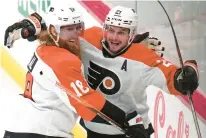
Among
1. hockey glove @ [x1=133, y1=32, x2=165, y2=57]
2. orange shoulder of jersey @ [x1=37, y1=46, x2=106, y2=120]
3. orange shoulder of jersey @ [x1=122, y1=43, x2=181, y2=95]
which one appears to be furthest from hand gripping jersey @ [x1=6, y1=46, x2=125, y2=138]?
hockey glove @ [x1=133, y1=32, x2=165, y2=57]

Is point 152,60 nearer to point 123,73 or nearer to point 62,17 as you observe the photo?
point 123,73

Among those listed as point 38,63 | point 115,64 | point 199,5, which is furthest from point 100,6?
point 38,63

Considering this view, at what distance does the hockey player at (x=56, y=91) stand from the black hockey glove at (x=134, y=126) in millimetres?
13

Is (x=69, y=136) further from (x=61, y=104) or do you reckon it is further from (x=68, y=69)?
(x=68, y=69)

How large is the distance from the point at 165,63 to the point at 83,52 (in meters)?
0.31

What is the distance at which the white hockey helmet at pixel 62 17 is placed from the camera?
1.80m

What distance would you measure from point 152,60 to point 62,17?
1.17 ft

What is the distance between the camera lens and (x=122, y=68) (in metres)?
1.92

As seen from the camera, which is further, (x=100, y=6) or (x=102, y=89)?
(x=100, y=6)

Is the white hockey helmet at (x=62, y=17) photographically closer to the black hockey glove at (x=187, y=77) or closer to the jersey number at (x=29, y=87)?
the jersey number at (x=29, y=87)

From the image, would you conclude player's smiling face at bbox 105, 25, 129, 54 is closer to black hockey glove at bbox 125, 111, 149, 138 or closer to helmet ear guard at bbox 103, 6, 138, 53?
helmet ear guard at bbox 103, 6, 138, 53

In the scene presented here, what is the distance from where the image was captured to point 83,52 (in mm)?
1967

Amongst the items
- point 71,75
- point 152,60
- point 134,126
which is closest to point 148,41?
point 152,60

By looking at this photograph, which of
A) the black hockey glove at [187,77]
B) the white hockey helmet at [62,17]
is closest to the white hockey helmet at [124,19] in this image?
the white hockey helmet at [62,17]
